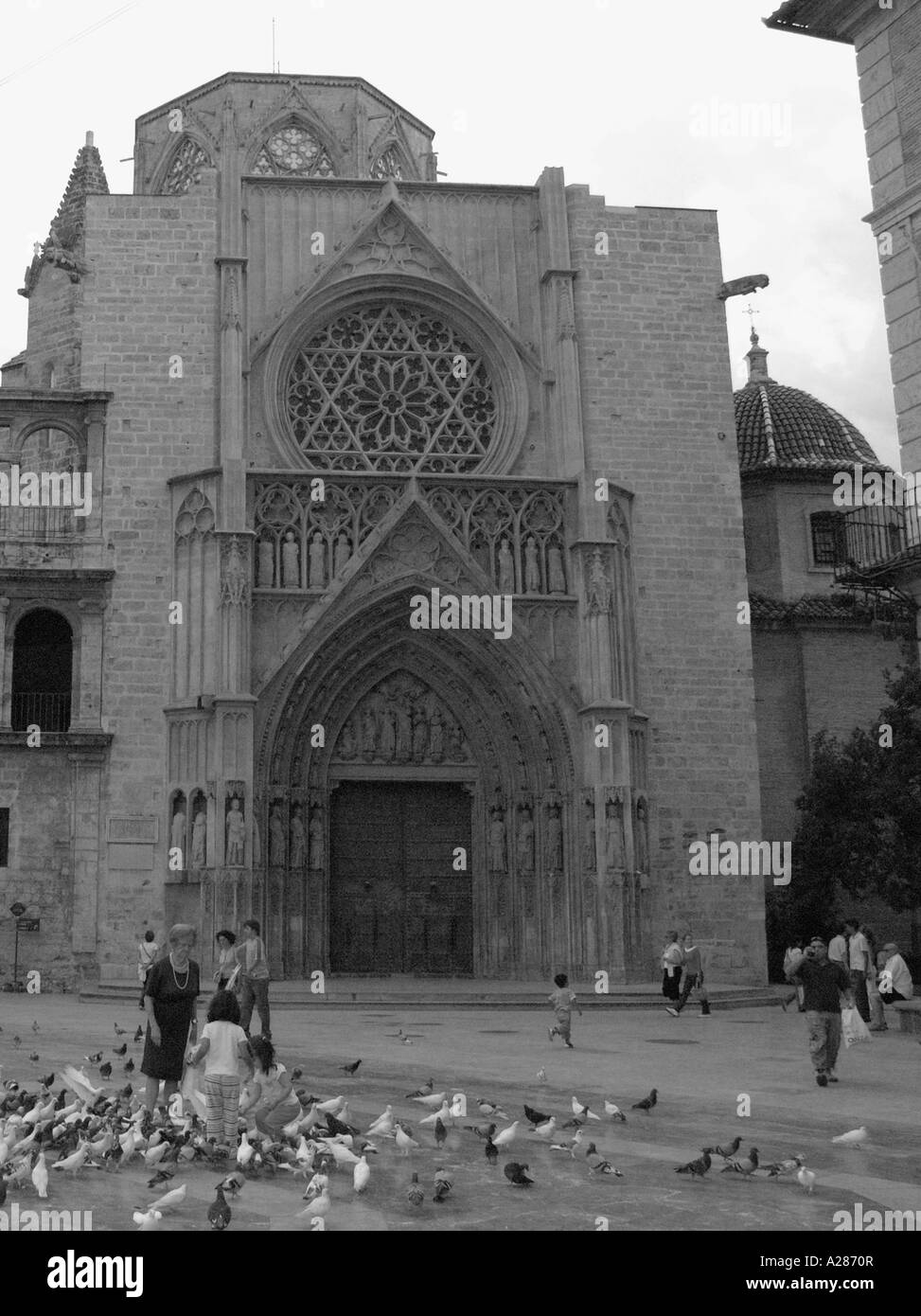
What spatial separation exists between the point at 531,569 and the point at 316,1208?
20373 millimetres

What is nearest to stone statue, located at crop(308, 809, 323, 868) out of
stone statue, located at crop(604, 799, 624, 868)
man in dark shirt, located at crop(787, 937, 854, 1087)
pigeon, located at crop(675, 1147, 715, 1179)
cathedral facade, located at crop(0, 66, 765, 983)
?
cathedral facade, located at crop(0, 66, 765, 983)

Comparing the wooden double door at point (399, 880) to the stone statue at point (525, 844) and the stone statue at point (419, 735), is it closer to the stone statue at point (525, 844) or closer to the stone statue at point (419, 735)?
the stone statue at point (419, 735)

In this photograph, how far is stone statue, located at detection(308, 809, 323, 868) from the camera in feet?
85.9

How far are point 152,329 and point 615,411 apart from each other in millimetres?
8791

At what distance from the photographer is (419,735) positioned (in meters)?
27.3

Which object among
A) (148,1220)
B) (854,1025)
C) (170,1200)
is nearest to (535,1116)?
(170,1200)

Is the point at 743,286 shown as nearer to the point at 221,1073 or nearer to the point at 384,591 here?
the point at 384,591

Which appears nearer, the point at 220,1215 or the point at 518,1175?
the point at 220,1215

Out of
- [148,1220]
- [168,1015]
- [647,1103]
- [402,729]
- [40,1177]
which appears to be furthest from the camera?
[402,729]

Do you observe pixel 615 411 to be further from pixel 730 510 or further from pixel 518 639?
pixel 518 639

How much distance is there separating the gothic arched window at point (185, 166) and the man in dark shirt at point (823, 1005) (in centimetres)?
2763

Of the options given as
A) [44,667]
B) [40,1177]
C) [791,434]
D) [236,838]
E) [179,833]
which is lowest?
[40,1177]

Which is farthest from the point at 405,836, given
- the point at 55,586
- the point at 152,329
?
the point at 152,329

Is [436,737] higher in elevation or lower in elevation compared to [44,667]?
lower
